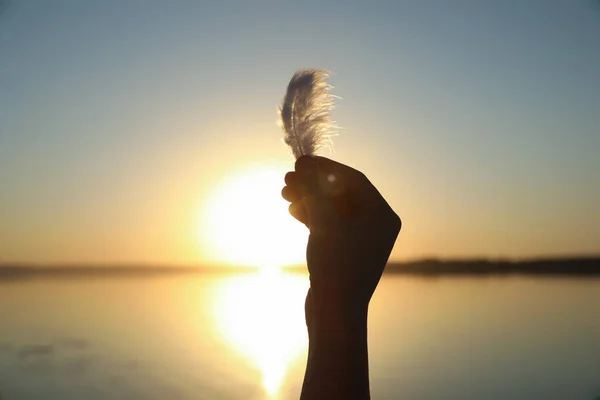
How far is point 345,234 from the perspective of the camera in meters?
3.40

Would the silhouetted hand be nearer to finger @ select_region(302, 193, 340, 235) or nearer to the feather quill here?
finger @ select_region(302, 193, 340, 235)

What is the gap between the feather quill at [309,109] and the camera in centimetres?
391

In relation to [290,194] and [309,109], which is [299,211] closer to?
[290,194]

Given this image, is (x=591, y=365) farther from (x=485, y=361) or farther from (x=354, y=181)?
(x=354, y=181)

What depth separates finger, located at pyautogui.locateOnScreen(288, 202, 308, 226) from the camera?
3.72 m

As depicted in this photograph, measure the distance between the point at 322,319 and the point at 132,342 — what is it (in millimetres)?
13980

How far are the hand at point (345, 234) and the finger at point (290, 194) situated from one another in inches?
5.2

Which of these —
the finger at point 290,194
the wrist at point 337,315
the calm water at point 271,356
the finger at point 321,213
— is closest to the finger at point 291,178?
the finger at point 290,194

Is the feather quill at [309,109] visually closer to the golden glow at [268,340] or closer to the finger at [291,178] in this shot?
the finger at [291,178]

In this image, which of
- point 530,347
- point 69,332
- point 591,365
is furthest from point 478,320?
point 69,332

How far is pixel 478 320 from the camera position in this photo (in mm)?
20703

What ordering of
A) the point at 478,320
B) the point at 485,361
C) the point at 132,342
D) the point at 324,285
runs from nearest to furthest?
1. the point at 324,285
2. the point at 485,361
3. the point at 132,342
4. the point at 478,320

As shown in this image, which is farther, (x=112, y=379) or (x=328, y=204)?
(x=112, y=379)

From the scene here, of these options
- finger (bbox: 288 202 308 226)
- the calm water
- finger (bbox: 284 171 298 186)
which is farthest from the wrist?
the calm water
